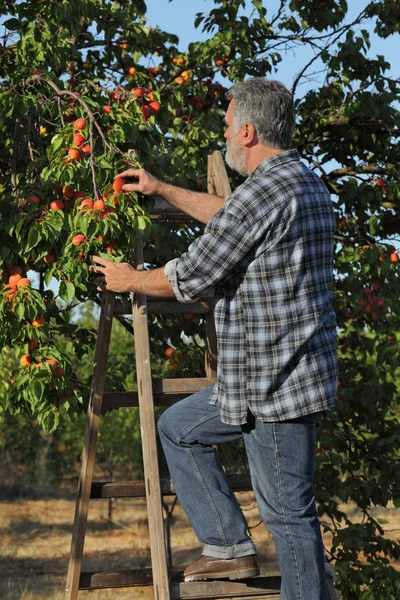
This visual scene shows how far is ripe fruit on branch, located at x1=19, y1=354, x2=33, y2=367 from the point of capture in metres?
3.69

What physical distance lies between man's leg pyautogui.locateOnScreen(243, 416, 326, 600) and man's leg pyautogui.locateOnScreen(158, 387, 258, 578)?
9.9 inches

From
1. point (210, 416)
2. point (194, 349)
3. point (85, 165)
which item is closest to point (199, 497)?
point (210, 416)

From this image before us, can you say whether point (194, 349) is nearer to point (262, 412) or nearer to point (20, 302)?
point (20, 302)

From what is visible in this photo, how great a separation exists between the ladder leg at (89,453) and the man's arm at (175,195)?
0.67m

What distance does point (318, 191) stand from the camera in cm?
285

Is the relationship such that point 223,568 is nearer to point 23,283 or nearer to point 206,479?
point 206,479

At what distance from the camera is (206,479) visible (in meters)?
3.08

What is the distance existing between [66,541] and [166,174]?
33.4ft

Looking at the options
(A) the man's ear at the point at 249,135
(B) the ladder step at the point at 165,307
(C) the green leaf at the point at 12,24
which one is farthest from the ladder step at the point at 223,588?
(C) the green leaf at the point at 12,24

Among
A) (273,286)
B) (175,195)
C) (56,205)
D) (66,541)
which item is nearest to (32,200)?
(56,205)

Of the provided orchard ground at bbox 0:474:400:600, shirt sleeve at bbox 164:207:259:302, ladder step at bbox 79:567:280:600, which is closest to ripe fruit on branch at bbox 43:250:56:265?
shirt sleeve at bbox 164:207:259:302

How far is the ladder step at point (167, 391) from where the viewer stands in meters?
3.55

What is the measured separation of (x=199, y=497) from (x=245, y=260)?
897 millimetres

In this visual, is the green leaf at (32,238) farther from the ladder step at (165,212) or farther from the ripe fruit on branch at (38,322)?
the ladder step at (165,212)
